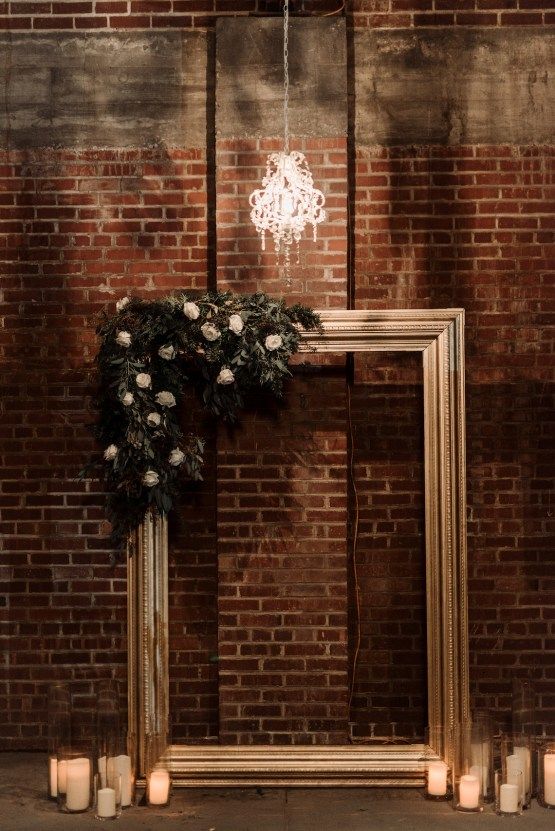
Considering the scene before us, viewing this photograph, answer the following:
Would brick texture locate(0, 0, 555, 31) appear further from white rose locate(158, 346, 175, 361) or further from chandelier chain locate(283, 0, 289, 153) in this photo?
white rose locate(158, 346, 175, 361)

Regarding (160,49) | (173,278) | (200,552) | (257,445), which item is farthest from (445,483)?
(160,49)

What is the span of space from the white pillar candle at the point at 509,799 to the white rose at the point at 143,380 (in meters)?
2.38

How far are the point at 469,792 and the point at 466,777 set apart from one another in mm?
64

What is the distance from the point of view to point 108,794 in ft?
13.0

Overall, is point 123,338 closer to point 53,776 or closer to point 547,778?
point 53,776

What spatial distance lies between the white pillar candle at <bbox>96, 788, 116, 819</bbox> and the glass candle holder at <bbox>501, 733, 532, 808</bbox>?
5.57ft

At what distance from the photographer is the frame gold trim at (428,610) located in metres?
4.41

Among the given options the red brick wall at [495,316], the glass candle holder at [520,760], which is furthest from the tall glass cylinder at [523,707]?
the red brick wall at [495,316]

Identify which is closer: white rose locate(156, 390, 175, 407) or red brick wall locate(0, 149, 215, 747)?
white rose locate(156, 390, 175, 407)

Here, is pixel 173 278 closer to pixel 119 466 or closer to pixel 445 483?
pixel 119 466

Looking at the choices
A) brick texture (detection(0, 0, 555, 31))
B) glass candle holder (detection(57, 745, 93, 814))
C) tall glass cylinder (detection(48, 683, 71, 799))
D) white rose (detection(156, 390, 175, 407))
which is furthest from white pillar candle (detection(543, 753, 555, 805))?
brick texture (detection(0, 0, 555, 31))

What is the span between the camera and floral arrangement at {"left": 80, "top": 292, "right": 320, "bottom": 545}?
4.39 m

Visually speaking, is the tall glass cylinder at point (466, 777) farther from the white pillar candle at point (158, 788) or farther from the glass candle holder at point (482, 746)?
the white pillar candle at point (158, 788)

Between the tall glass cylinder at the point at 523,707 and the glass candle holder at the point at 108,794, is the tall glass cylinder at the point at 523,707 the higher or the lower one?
the higher one
